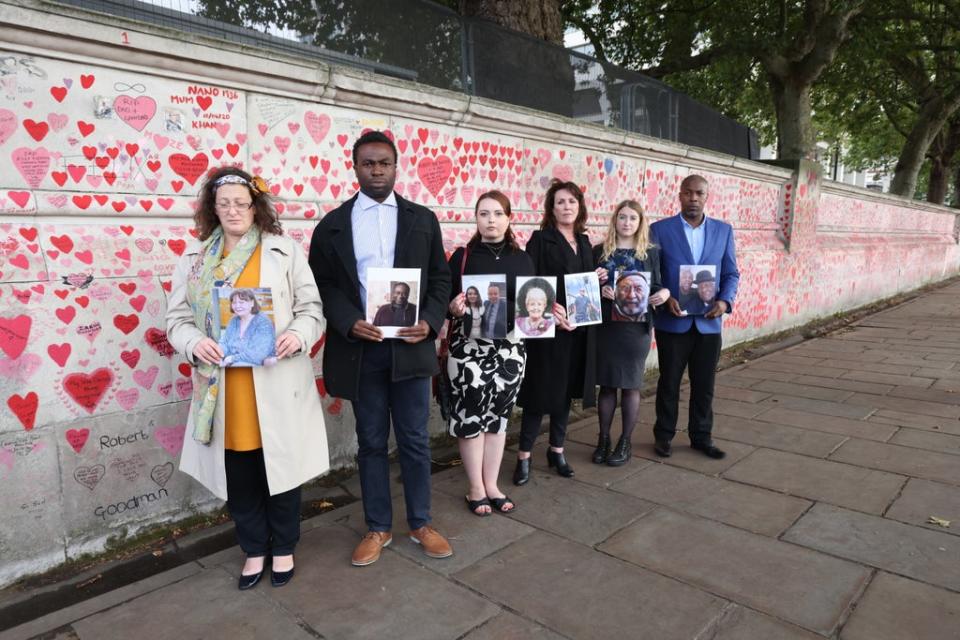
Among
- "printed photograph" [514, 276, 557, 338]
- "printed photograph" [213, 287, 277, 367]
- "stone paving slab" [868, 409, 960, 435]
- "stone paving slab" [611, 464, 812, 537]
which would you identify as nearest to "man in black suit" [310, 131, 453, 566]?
"printed photograph" [213, 287, 277, 367]

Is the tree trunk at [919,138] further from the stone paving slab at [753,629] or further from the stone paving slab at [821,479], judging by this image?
the stone paving slab at [753,629]

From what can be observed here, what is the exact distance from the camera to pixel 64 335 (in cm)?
295

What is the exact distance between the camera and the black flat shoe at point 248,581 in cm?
277

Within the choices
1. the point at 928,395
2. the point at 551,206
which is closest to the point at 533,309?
the point at 551,206

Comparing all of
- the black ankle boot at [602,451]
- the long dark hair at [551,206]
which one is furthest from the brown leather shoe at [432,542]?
the long dark hair at [551,206]

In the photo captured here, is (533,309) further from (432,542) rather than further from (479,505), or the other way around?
(432,542)

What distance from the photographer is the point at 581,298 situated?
3660 mm

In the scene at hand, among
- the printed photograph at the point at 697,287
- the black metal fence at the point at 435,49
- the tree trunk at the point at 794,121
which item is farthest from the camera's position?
the tree trunk at the point at 794,121

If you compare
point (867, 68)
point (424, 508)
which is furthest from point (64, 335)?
point (867, 68)

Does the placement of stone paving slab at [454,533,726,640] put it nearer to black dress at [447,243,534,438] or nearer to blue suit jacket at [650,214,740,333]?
black dress at [447,243,534,438]

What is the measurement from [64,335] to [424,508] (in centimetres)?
191

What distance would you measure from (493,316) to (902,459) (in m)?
3.16

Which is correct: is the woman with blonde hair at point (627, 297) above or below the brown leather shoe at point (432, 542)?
above

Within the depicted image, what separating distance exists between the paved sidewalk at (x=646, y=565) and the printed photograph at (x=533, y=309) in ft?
3.37
